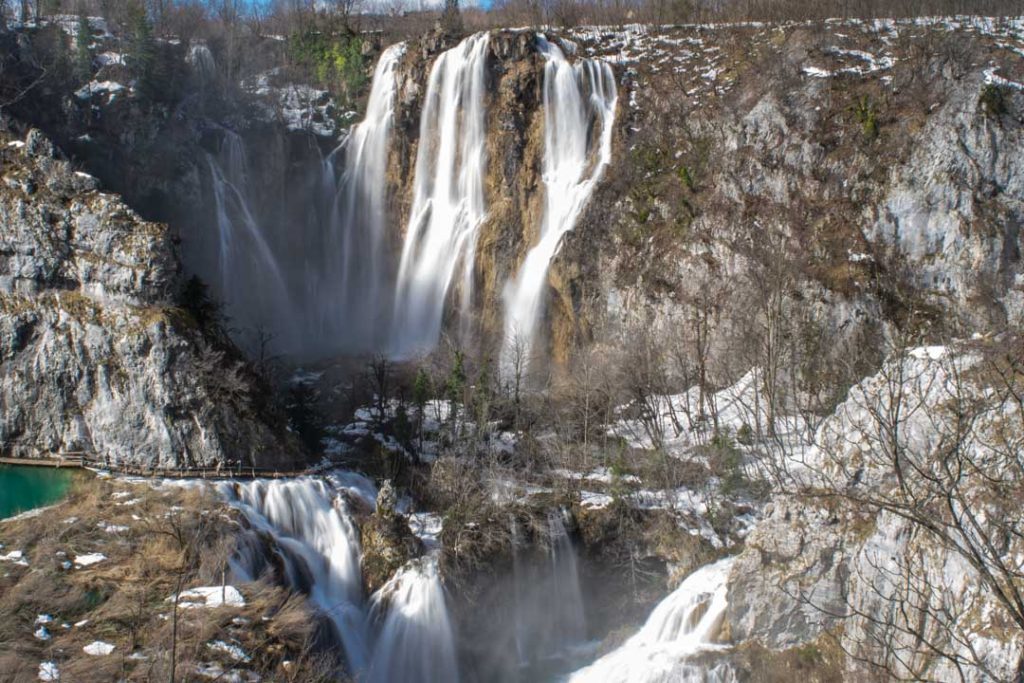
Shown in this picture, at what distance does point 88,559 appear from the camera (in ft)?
81.2

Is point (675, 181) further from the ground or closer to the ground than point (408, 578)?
further from the ground

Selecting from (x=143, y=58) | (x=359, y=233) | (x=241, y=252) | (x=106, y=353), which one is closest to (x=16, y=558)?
(x=106, y=353)

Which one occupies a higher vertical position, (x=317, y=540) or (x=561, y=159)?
(x=561, y=159)

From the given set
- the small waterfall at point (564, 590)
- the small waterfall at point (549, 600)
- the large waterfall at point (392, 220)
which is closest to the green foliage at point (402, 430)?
the small waterfall at point (549, 600)

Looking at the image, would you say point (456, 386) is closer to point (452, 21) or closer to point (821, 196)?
point (821, 196)

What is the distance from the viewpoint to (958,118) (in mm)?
42250

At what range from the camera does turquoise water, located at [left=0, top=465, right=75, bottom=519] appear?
29.0 metres

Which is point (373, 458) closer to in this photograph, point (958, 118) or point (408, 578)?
point (408, 578)

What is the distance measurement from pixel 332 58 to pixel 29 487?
3843cm

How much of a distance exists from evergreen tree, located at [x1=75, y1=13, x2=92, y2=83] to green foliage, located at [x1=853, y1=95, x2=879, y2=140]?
43.7 m

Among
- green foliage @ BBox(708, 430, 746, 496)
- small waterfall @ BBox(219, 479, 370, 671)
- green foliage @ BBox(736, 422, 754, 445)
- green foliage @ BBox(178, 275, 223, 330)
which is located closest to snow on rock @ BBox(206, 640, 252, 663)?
small waterfall @ BBox(219, 479, 370, 671)

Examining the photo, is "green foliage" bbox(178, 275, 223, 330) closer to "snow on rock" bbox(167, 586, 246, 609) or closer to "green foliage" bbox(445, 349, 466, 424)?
"green foliage" bbox(445, 349, 466, 424)

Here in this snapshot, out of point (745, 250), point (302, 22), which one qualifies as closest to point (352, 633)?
point (745, 250)

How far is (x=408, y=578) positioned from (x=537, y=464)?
354 inches
